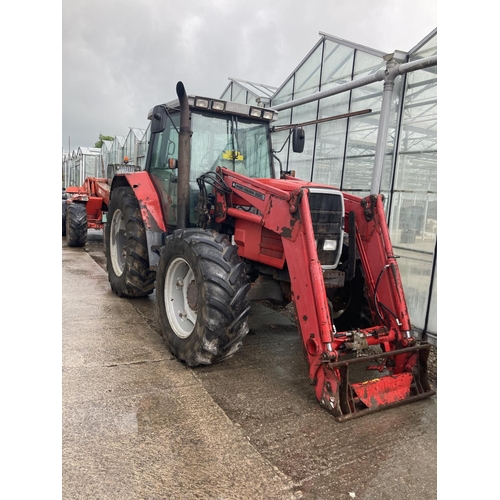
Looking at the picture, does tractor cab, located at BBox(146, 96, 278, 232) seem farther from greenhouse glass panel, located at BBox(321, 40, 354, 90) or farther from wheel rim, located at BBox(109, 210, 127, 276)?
greenhouse glass panel, located at BBox(321, 40, 354, 90)

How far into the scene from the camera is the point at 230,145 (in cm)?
464

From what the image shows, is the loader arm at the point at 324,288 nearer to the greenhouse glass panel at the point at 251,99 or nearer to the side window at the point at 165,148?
the side window at the point at 165,148

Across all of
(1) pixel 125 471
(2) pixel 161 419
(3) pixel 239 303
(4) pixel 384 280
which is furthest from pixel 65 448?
→ (4) pixel 384 280

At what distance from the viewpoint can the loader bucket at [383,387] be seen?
2.85 m

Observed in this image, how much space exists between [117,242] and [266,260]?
304cm

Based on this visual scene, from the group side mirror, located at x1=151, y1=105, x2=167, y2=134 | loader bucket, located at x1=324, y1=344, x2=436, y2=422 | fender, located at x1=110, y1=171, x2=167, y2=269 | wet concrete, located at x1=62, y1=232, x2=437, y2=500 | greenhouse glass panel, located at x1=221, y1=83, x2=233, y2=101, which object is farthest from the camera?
greenhouse glass panel, located at x1=221, y1=83, x2=233, y2=101

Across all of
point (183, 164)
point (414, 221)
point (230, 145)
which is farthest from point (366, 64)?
point (183, 164)

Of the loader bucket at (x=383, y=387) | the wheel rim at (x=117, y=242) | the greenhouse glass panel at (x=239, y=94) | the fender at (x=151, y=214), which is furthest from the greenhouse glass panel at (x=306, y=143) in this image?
the loader bucket at (x=383, y=387)

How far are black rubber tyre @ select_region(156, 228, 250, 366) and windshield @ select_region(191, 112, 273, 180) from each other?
3.51ft

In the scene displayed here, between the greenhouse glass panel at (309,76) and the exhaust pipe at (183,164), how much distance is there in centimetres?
368

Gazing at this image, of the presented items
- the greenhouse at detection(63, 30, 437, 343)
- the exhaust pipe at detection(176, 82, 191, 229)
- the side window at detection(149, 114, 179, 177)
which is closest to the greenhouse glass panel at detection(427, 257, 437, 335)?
the greenhouse at detection(63, 30, 437, 343)

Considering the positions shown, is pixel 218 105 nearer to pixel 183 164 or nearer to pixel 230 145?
pixel 230 145

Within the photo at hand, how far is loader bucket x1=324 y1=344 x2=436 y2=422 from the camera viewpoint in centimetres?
285

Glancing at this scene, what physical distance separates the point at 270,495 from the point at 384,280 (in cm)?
198
